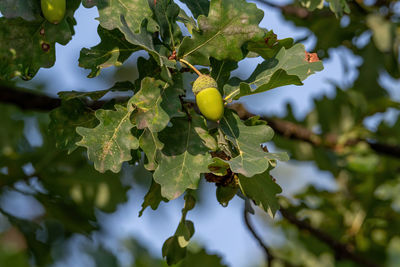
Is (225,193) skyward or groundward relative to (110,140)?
groundward

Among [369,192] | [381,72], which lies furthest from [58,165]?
[381,72]

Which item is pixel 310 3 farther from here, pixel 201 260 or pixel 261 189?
pixel 201 260

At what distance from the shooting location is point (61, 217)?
198 centimetres

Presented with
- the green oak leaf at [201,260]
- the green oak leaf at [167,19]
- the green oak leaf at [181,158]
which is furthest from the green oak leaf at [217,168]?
the green oak leaf at [201,260]

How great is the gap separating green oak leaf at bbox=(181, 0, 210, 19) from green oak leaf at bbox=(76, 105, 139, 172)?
265 millimetres

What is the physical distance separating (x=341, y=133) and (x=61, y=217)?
1.41 meters

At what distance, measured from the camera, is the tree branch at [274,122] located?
164 cm

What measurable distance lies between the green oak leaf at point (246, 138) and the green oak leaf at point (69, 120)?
31 centimetres

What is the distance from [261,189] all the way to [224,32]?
0.32 meters

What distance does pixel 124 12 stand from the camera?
3.18 feet

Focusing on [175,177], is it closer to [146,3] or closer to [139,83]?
[139,83]

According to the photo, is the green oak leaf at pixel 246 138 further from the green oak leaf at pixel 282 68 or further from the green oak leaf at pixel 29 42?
the green oak leaf at pixel 29 42

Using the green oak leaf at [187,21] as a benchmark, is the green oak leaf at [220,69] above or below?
below

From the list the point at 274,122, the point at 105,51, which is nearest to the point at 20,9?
the point at 105,51
